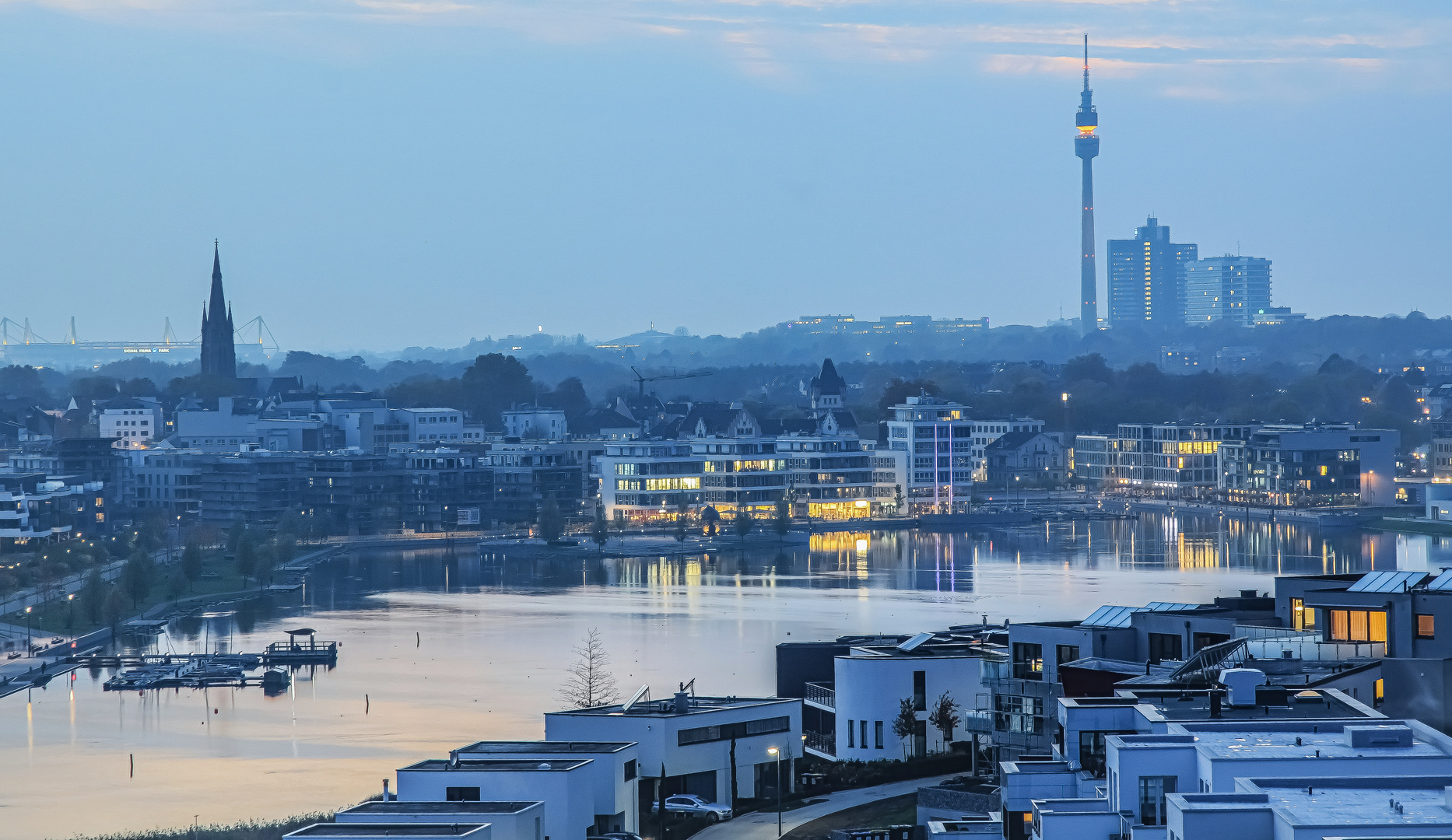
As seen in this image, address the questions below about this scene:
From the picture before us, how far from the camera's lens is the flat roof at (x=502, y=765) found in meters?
7.64

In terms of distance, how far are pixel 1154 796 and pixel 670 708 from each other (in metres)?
4.71

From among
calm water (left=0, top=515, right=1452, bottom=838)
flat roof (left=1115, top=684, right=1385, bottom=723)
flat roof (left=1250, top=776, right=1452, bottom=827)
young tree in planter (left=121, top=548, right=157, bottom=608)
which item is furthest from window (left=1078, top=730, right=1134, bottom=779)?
young tree in planter (left=121, top=548, right=157, bottom=608)

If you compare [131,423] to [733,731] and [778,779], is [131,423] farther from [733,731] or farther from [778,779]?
[778,779]

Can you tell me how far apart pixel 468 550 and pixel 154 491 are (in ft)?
22.9

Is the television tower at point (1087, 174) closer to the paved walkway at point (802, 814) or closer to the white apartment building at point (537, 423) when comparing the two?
the white apartment building at point (537, 423)

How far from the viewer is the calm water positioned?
37.8ft

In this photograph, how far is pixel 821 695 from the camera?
38.0 feet

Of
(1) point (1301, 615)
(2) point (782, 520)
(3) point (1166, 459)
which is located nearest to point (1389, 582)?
(1) point (1301, 615)

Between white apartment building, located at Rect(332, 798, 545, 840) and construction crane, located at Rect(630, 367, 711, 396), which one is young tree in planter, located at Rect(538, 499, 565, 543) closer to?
construction crane, located at Rect(630, 367, 711, 396)

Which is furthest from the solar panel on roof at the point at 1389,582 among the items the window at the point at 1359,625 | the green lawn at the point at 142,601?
the green lawn at the point at 142,601

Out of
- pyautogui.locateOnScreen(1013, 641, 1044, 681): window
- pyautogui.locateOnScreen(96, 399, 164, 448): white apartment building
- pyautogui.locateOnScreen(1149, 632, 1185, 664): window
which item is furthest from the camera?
pyautogui.locateOnScreen(96, 399, 164, 448): white apartment building

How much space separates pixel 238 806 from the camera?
34.8ft

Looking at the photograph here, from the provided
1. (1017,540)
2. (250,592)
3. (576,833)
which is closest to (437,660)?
(250,592)

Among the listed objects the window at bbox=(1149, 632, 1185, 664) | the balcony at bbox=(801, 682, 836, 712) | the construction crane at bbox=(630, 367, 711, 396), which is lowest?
the balcony at bbox=(801, 682, 836, 712)
